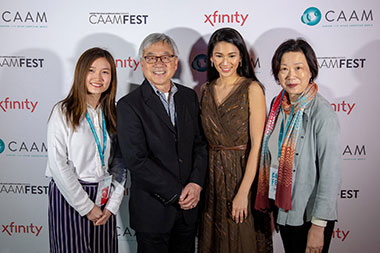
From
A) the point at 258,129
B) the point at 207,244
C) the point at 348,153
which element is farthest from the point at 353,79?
the point at 207,244

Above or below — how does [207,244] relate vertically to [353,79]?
below

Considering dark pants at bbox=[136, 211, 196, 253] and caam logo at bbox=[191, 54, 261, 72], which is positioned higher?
caam logo at bbox=[191, 54, 261, 72]

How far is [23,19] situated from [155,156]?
172 centimetres

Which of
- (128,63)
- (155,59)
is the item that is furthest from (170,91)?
(128,63)

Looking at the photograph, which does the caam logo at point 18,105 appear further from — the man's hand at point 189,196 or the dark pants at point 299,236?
the dark pants at point 299,236

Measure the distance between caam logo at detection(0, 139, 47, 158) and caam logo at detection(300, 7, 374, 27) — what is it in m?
2.42

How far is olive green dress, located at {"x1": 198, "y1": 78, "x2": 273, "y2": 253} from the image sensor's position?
201cm

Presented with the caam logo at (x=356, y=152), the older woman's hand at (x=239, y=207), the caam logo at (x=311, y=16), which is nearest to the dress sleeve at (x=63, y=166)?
the older woman's hand at (x=239, y=207)

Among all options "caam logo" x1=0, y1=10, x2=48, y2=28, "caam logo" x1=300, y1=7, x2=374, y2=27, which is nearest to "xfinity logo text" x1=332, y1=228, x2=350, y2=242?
"caam logo" x1=300, y1=7, x2=374, y2=27

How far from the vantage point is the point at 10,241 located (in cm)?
295

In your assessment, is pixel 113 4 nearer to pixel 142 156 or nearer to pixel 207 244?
pixel 142 156

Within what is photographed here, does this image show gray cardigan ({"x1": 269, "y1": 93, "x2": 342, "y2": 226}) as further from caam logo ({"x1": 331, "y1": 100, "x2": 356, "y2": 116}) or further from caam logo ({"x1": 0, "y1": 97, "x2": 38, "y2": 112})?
caam logo ({"x1": 0, "y1": 97, "x2": 38, "y2": 112})

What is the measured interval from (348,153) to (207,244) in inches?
57.2

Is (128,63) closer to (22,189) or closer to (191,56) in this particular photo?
(191,56)
